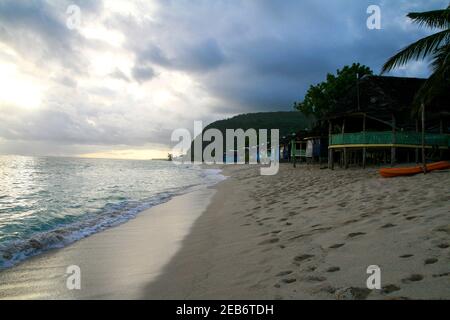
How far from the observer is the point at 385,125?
79.0 feet

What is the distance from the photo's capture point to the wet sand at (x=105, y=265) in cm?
415

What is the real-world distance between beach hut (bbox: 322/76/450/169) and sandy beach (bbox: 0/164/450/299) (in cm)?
1011

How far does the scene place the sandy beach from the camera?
341 cm

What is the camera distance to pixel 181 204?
12.8 metres

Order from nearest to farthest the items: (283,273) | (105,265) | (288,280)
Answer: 1. (288,280)
2. (283,273)
3. (105,265)

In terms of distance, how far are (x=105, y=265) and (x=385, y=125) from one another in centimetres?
2373

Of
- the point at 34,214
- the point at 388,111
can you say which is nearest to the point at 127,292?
the point at 34,214

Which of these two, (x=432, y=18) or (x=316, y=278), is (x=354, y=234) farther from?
(x=432, y=18)

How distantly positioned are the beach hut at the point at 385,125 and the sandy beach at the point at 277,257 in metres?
10.1

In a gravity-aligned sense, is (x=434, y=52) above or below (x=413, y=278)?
above

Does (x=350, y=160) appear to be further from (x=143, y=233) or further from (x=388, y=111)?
(x=143, y=233)

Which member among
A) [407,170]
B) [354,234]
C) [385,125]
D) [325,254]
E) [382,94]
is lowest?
[325,254]

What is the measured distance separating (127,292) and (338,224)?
3.69 metres

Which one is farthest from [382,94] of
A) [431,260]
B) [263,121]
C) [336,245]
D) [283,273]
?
[263,121]
